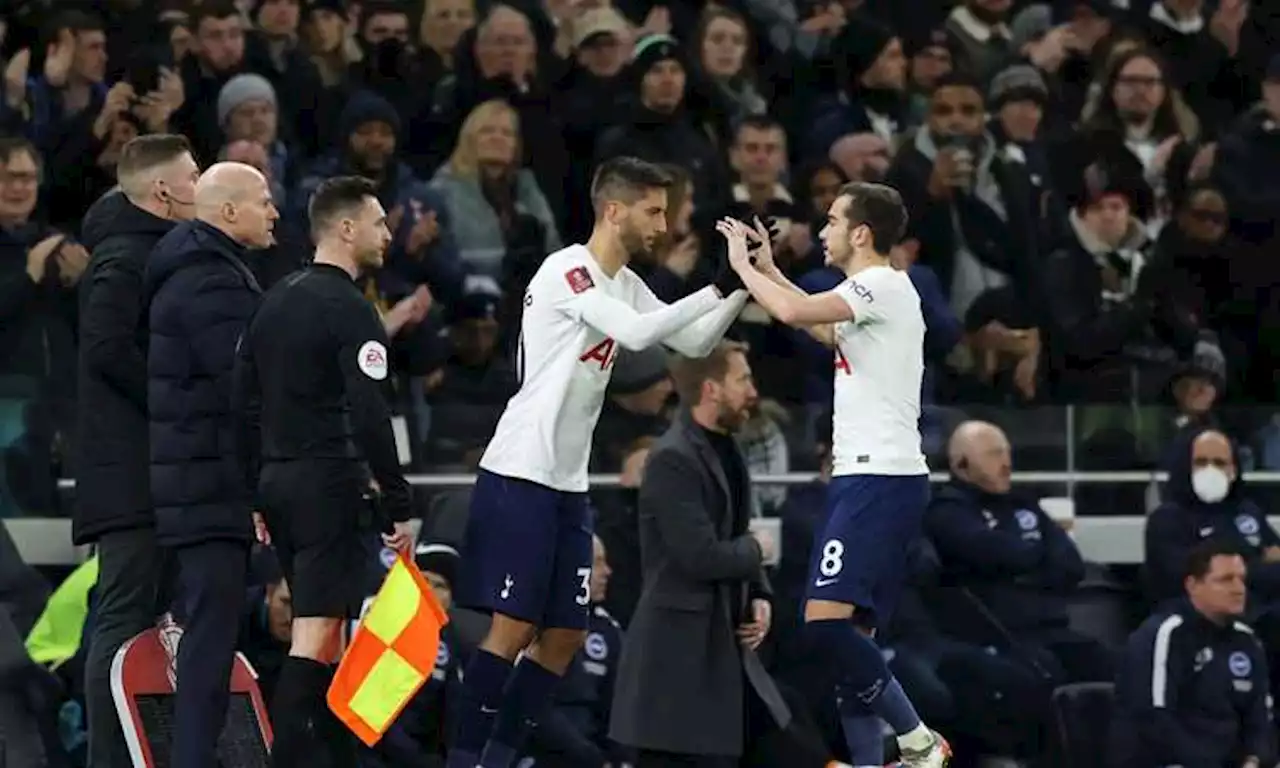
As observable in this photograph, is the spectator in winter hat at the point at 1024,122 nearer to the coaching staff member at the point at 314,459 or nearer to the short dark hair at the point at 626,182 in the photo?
the short dark hair at the point at 626,182

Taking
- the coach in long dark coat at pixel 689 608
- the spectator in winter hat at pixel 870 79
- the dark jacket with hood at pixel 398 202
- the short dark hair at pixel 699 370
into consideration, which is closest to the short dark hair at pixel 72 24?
the dark jacket with hood at pixel 398 202

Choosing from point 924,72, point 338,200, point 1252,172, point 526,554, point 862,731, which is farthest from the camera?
point 924,72

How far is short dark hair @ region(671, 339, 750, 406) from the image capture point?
13047 mm

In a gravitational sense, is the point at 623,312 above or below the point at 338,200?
below

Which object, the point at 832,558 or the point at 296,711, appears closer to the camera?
the point at 296,711

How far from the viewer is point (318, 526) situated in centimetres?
1127

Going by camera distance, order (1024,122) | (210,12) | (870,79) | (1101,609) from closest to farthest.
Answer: (1101,609) → (210,12) → (1024,122) → (870,79)

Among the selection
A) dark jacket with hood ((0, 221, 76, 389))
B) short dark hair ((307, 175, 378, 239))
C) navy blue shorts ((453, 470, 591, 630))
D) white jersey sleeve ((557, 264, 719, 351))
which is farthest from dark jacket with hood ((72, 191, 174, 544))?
dark jacket with hood ((0, 221, 76, 389))

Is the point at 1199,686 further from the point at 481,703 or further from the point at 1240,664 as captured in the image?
the point at 481,703

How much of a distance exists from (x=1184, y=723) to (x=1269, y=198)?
13.3 feet

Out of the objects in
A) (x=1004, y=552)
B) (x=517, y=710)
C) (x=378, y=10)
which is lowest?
(x=517, y=710)

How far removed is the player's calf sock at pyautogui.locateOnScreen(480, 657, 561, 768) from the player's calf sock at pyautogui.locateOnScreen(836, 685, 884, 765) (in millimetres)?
1053

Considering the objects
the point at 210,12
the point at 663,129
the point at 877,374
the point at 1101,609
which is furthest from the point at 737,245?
the point at 210,12

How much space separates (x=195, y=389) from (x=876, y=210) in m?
2.45
